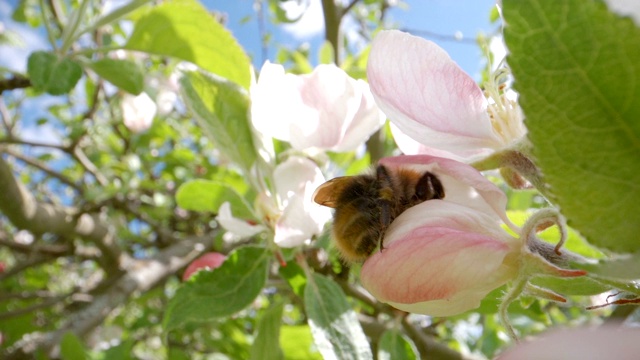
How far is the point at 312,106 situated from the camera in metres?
0.79

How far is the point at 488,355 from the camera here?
64.5 inches

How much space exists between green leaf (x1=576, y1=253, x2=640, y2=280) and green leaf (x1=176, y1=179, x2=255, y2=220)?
769mm

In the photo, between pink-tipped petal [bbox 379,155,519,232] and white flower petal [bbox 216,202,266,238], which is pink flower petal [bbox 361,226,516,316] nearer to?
pink-tipped petal [bbox 379,155,519,232]

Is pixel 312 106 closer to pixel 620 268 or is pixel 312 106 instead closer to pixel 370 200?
pixel 370 200

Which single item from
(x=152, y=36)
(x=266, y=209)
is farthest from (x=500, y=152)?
(x=152, y=36)

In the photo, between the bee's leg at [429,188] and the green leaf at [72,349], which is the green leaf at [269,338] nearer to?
the bee's leg at [429,188]

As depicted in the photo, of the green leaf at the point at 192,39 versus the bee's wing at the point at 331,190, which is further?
the green leaf at the point at 192,39

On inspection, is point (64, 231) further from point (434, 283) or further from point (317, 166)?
point (434, 283)

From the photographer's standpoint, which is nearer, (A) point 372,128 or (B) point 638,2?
(B) point 638,2

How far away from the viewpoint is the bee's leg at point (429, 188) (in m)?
0.55

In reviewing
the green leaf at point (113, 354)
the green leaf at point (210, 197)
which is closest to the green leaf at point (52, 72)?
the green leaf at point (210, 197)

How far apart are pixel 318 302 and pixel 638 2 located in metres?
0.64

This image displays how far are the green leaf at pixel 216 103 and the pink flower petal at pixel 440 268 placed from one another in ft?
1.48

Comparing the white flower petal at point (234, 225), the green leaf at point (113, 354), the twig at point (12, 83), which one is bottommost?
the green leaf at point (113, 354)
